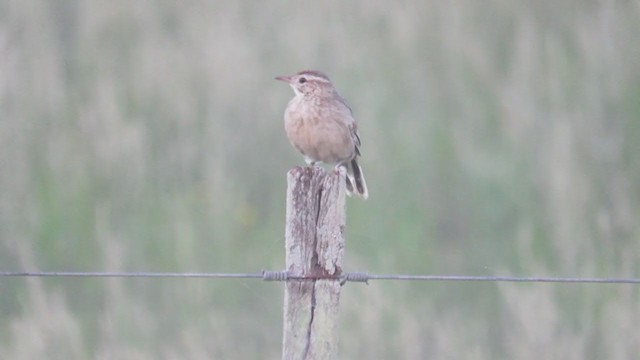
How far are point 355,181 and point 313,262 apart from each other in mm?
3240

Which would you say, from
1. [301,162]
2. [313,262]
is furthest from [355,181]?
[313,262]

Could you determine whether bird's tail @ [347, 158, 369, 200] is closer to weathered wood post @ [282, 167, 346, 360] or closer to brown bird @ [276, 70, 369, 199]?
brown bird @ [276, 70, 369, 199]

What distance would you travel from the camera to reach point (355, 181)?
8.10m

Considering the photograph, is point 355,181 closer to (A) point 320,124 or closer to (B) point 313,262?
(A) point 320,124

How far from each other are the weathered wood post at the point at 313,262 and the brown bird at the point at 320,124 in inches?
102

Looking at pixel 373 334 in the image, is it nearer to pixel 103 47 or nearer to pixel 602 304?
pixel 602 304

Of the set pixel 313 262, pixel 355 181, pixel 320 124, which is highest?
pixel 320 124

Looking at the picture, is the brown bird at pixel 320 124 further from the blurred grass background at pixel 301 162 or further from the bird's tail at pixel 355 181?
the blurred grass background at pixel 301 162

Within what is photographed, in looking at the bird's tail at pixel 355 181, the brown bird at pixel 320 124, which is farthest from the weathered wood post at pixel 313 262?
the bird's tail at pixel 355 181

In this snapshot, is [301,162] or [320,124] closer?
[320,124]

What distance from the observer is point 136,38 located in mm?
11242

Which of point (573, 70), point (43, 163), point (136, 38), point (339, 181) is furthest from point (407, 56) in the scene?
point (339, 181)

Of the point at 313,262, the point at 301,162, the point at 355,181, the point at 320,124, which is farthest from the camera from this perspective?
the point at 301,162

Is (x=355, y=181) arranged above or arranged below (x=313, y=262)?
Answer: above
